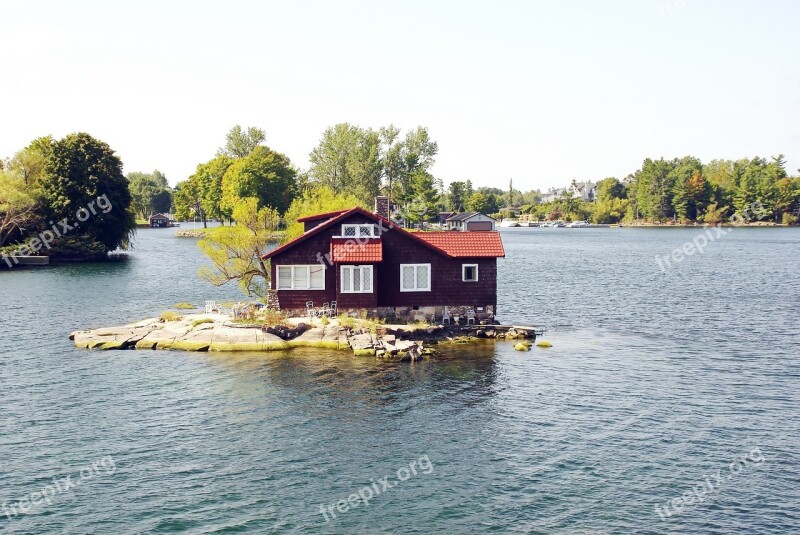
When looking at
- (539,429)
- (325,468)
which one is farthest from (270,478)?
(539,429)

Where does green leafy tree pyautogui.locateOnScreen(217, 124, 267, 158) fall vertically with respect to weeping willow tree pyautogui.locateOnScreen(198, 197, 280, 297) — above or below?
above

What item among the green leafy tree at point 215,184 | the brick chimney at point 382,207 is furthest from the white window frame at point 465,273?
the green leafy tree at point 215,184


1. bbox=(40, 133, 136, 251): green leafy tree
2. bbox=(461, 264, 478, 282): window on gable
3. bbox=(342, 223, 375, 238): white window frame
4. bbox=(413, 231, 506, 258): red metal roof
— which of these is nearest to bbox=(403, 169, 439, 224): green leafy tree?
bbox=(40, 133, 136, 251): green leafy tree

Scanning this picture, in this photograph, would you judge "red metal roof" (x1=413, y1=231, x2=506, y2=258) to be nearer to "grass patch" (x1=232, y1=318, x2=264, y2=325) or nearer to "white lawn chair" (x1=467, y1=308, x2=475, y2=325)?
"white lawn chair" (x1=467, y1=308, x2=475, y2=325)

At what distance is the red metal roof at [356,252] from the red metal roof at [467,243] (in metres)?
3.64

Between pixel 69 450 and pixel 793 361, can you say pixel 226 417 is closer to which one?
pixel 69 450

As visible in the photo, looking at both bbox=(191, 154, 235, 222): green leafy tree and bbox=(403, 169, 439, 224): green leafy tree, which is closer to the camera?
bbox=(403, 169, 439, 224): green leafy tree

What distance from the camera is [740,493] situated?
2617 cm

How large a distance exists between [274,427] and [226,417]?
9.30 ft

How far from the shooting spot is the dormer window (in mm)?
49781

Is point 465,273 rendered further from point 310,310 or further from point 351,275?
point 310,310

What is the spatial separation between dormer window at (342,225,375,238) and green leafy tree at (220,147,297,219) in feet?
336

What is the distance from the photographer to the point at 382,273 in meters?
50.2

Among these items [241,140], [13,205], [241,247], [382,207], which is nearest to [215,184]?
[241,140]
